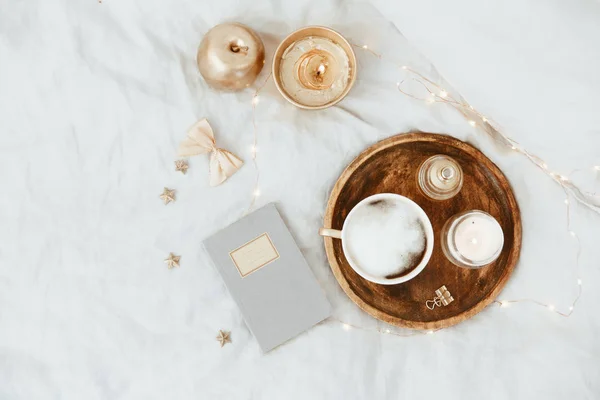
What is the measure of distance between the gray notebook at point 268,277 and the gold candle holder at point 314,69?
20 cm

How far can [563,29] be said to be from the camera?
680 millimetres

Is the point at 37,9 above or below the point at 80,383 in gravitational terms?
above

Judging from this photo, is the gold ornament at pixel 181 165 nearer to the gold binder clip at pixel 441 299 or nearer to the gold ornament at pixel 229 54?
the gold ornament at pixel 229 54

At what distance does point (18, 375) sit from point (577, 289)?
95cm

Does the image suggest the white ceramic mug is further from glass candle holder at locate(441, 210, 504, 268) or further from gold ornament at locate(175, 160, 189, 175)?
gold ornament at locate(175, 160, 189, 175)

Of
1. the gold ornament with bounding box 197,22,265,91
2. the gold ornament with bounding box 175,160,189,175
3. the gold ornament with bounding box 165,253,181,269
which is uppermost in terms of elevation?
the gold ornament with bounding box 197,22,265,91

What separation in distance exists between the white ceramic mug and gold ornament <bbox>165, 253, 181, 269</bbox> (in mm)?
262

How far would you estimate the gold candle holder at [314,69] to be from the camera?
83cm

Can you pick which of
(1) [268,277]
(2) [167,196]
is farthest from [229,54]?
(1) [268,277]

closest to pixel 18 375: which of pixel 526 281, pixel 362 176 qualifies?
pixel 362 176

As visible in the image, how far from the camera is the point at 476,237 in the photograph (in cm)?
77

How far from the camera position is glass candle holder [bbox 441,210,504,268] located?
766 mm

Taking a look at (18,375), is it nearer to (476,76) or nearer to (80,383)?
(80,383)

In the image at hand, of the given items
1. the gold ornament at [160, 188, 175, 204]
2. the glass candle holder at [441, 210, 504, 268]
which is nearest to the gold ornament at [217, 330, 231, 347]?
the gold ornament at [160, 188, 175, 204]
